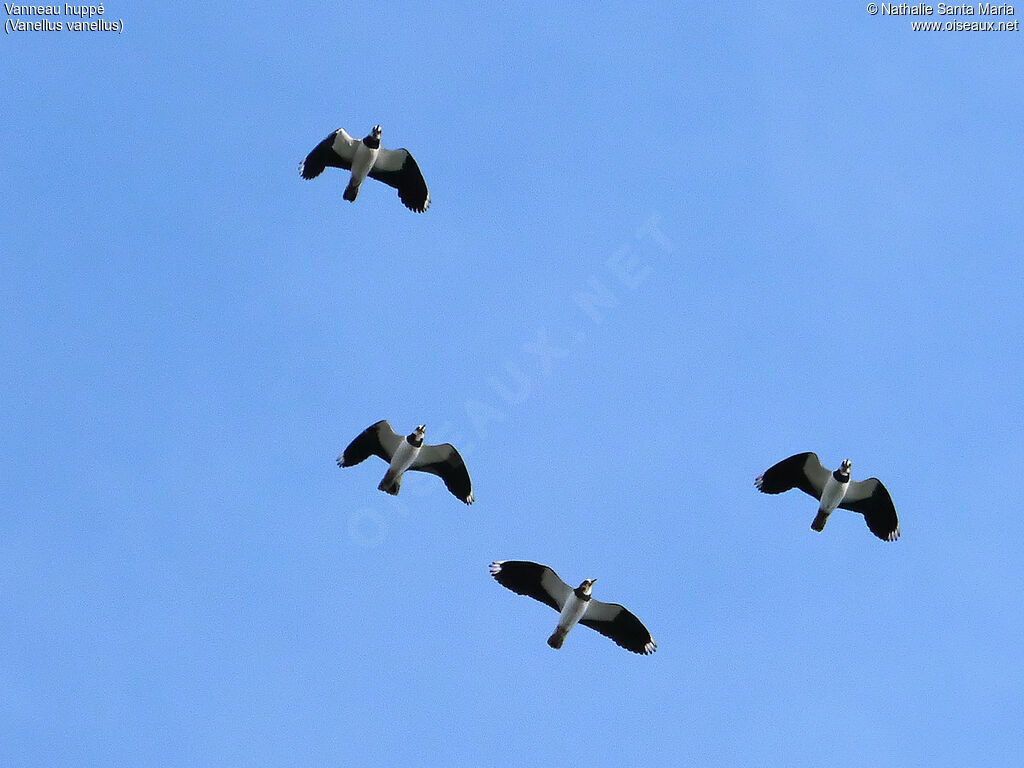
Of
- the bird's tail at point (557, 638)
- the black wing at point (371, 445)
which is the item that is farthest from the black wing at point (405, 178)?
the bird's tail at point (557, 638)

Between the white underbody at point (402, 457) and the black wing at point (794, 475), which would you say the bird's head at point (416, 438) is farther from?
the black wing at point (794, 475)

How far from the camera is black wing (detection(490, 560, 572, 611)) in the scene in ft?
92.3

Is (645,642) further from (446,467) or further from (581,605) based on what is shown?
(446,467)

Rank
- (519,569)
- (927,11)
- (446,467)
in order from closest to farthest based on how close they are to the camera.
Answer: (519,569), (446,467), (927,11)

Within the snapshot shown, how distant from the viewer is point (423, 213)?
1246 inches

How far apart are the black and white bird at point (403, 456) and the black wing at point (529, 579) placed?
2403 mm

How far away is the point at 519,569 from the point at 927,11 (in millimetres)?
16763

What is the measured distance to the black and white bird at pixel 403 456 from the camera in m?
29.4

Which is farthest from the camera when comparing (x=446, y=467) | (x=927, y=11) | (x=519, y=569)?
(x=927, y=11)

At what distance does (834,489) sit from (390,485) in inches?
356

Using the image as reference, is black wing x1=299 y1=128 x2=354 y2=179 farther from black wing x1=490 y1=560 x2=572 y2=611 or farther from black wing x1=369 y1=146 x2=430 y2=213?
black wing x1=490 y1=560 x2=572 y2=611

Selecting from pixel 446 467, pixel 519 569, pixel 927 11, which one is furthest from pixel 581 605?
pixel 927 11

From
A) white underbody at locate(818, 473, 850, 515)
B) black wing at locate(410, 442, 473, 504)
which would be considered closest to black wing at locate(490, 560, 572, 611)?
black wing at locate(410, 442, 473, 504)

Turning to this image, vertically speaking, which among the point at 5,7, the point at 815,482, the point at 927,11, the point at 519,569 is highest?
the point at 927,11
